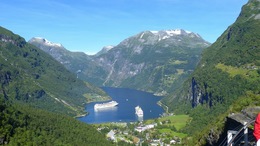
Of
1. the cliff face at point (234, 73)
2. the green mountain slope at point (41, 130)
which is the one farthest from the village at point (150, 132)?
the cliff face at point (234, 73)

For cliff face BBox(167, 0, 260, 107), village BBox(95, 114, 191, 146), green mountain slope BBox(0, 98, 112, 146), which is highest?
cliff face BBox(167, 0, 260, 107)

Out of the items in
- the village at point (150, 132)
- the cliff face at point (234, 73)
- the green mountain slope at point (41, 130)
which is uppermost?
the cliff face at point (234, 73)

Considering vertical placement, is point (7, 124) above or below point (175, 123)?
above

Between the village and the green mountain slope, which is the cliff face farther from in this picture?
the green mountain slope

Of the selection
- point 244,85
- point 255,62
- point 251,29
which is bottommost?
point 244,85

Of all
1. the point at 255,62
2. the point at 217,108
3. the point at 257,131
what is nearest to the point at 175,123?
the point at 217,108

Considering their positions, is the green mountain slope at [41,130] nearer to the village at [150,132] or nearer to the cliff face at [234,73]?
the village at [150,132]

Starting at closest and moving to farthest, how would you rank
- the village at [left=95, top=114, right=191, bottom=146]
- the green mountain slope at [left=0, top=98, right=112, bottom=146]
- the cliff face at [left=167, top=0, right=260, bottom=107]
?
the green mountain slope at [left=0, top=98, right=112, bottom=146], the village at [left=95, top=114, right=191, bottom=146], the cliff face at [left=167, top=0, right=260, bottom=107]

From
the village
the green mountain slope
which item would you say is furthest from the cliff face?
the green mountain slope

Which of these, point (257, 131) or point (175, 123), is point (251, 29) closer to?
point (175, 123)
